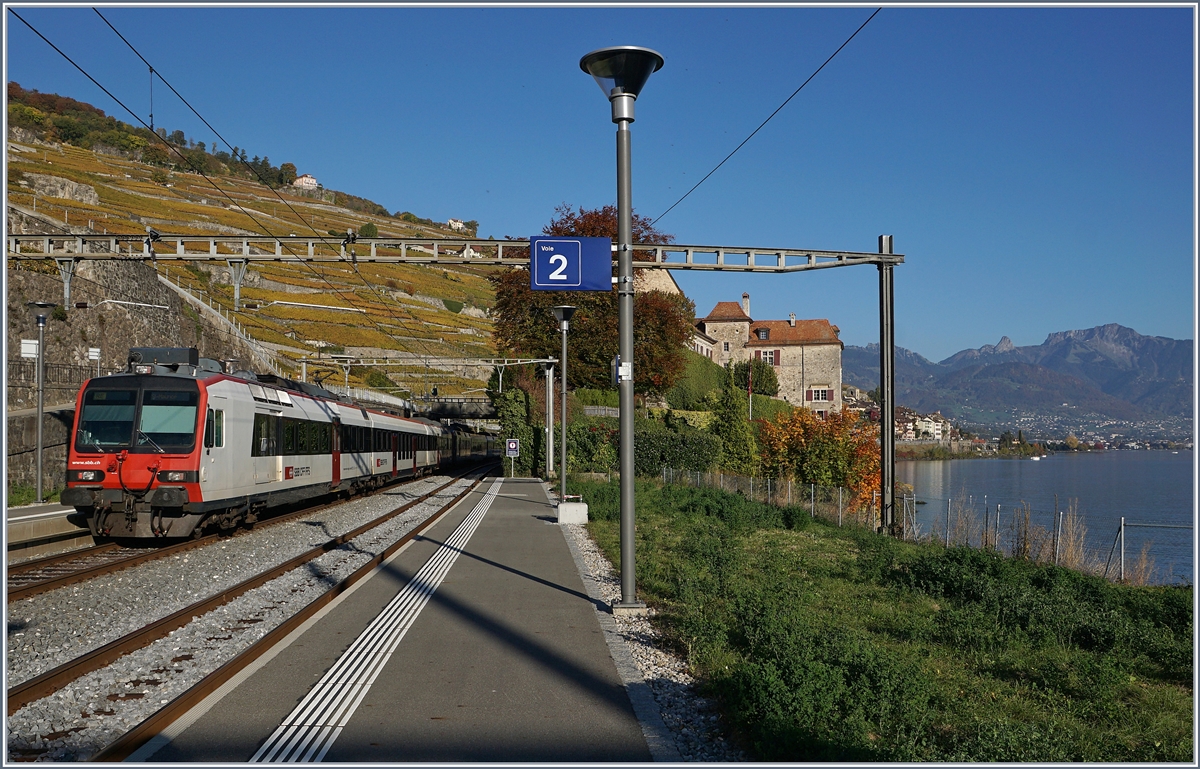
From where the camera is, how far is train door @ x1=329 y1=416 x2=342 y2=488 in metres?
25.3

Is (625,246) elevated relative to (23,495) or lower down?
elevated

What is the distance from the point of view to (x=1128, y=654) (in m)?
8.22

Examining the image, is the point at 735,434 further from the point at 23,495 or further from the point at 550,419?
the point at 23,495

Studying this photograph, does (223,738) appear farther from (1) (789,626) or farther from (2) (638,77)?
(2) (638,77)

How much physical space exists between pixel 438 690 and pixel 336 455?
65.9 ft

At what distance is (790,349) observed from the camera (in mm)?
95938

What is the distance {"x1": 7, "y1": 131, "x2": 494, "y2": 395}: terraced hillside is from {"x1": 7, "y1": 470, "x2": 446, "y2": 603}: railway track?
137 feet

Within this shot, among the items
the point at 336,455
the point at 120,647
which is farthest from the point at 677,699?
the point at 336,455

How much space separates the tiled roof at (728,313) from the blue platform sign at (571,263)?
90.3m

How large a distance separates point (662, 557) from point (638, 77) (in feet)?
24.9

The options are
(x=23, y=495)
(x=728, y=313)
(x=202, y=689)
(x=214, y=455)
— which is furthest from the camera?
(x=728, y=313)

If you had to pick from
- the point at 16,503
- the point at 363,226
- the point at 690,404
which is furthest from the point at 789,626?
the point at 363,226

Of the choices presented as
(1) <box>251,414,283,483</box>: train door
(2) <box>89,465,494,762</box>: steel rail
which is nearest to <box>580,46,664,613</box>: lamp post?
(2) <box>89,465,494,762</box>: steel rail

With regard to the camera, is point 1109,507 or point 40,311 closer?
point 40,311
